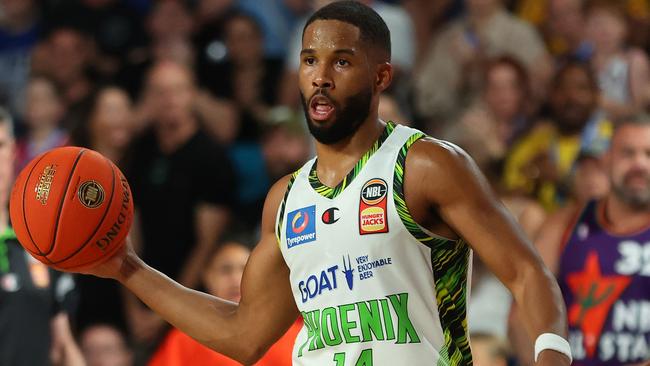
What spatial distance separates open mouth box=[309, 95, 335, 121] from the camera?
400 cm

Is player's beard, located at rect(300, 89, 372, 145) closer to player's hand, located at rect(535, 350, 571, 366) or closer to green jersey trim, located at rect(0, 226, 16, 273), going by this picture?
player's hand, located at rect(535, 350, 571, 366)

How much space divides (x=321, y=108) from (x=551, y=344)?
1.01 m

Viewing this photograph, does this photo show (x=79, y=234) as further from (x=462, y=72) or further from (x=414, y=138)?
(x=462, y=72)

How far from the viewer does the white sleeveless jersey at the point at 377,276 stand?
389 cm

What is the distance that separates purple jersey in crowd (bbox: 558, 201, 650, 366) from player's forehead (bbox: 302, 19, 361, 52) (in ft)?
10.0

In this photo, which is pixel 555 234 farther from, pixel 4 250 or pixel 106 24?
pixel 106 24

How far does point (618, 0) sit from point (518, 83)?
1356 mm

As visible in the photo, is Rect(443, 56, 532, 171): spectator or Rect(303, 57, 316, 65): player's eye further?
Rect(443, 56, 532, 171): spectator

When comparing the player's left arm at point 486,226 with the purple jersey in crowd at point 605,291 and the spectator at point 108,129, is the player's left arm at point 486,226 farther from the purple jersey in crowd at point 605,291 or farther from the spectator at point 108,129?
the spectator at point 108,129

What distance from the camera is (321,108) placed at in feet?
13.1

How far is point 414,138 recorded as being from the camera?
404cm

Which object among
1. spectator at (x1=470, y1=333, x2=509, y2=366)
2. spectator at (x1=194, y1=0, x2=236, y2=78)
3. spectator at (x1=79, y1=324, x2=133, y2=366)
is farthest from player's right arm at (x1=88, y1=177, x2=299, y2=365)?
spectator at (x1=194, y1=0, x2=236, y2=78)

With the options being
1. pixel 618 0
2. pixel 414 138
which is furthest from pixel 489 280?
pixel 414 138

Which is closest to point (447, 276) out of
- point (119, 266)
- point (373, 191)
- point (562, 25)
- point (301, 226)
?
point (373, 191)
